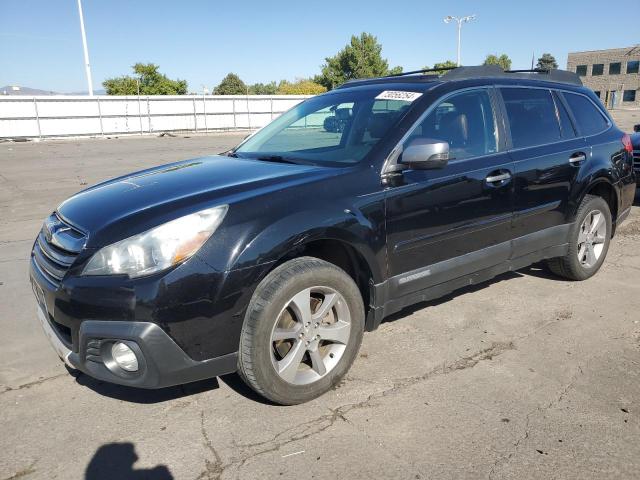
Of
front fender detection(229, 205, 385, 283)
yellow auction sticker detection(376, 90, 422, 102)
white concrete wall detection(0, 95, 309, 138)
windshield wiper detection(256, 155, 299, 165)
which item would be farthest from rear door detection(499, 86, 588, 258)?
white concrete wall detection(0, 95, 309, 138)

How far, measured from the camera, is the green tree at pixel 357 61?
208 ft

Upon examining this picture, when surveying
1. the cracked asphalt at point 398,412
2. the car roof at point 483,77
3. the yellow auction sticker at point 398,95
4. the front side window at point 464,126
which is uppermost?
the car roof at point 483,77

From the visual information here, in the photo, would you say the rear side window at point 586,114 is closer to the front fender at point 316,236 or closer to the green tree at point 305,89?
the front fender at point 316,236

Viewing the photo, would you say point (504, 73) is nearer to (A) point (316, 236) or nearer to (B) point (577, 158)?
(B) point (577, 158)

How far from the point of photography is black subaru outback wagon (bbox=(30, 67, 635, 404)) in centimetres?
258

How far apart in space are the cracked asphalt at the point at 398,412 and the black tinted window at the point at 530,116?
55.5 inches

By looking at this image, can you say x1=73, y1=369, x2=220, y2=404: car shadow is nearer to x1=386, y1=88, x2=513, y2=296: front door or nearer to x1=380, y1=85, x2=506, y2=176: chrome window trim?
x1=386, y1=88, x2=513, y2=296: front door

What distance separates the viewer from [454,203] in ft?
11.8

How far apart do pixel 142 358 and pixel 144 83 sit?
2210 inches

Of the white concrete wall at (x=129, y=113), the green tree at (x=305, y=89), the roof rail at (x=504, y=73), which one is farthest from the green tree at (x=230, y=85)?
the roof rail at (x=504, y=73)

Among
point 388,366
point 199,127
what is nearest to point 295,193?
point 388,366

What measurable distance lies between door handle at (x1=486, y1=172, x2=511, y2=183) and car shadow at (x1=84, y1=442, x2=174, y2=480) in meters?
2.79

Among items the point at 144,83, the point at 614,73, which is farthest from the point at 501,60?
the point at 144,83

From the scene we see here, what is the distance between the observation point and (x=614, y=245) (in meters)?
6.43
